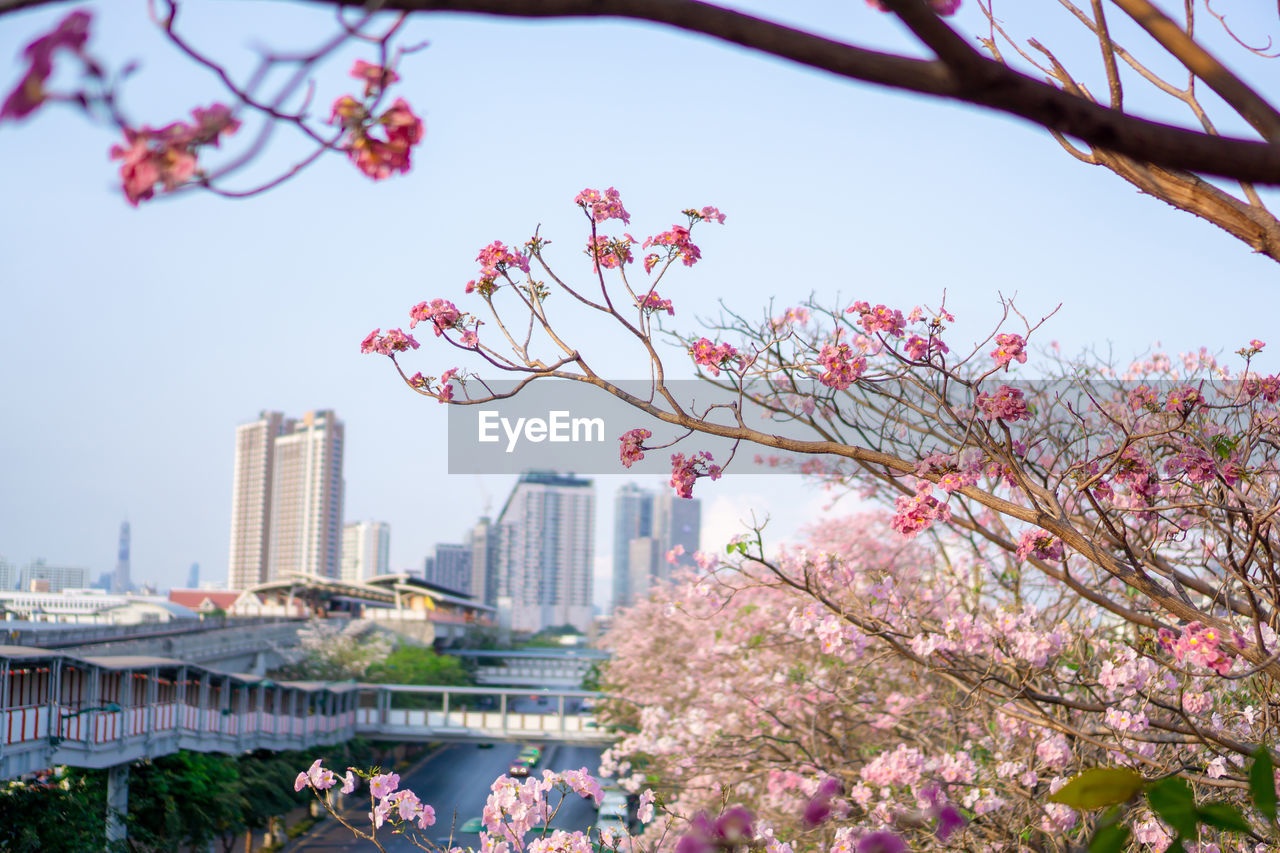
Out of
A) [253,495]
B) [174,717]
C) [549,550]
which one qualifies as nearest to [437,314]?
→ [174,717]

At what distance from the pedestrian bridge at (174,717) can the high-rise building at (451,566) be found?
12079cm

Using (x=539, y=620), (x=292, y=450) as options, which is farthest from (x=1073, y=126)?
(x=539, y=620)

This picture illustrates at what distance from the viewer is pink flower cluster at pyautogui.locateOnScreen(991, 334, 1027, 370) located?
3.48m

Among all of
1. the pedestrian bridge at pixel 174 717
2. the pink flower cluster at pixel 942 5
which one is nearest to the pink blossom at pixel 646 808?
the pink flower cluster at pixel 942 5

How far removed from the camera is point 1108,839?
1199 millimetres

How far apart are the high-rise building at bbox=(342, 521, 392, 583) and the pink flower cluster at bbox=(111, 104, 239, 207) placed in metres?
186

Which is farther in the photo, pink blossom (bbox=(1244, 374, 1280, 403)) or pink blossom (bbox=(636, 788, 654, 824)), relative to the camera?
pink blossom (bbox=(636, 788, 654, 824))

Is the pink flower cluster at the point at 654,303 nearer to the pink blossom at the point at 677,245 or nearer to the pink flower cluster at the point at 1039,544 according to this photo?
the pink blossom at the point at 677,245

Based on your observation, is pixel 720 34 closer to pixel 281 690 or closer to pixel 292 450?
pixel 281 690

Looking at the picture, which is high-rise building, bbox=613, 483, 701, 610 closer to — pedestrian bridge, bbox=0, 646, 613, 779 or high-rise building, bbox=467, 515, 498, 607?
high-rise building, bbox=467, 515, 498, 607

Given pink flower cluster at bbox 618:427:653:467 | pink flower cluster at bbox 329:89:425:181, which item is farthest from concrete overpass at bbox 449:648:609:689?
pink flower cluster at bbox 329:89:425:181

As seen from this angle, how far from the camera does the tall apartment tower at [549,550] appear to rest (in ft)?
470

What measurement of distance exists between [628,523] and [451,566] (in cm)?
3402

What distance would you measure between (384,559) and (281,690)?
556 ft
